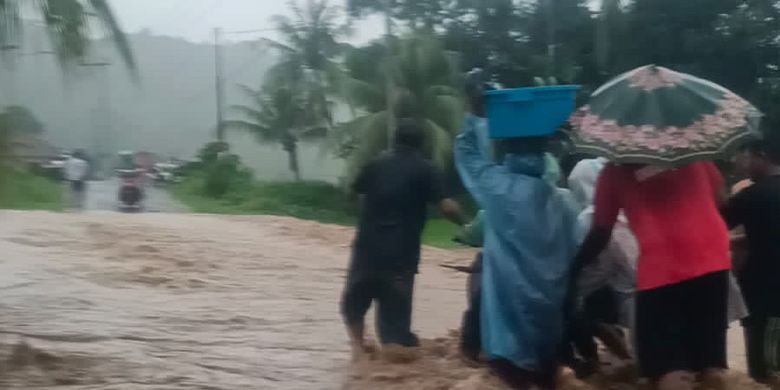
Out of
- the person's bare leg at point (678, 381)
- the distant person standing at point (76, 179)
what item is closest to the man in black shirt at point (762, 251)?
the person's bare leg at point (678, 381)

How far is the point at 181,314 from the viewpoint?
8.71 metres

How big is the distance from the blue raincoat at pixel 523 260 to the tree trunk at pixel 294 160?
29.7 meters

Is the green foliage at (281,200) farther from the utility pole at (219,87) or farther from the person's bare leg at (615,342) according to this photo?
the person's bare leg at (615,342)

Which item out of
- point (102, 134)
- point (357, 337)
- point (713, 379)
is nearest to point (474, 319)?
point (357, 337)

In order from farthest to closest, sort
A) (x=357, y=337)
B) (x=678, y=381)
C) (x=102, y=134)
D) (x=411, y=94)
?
(x=411, y=94) < (x=102, y=134) < (x=357, y=337) < (x=678, y=381)

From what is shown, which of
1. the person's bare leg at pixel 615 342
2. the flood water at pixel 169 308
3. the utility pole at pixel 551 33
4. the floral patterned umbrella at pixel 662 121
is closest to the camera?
the floral patterned umbrella at pixel 662 121

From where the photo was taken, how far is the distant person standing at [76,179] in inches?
878

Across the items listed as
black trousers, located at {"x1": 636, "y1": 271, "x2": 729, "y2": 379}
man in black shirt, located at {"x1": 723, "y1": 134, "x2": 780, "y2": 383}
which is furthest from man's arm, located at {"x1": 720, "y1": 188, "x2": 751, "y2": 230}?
black trousers, located at {"x1": 636, "y1": 271, "x2": 729, "y2": 379}

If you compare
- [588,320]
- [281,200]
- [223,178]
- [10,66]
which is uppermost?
[10,66]

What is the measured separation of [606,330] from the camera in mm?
6215

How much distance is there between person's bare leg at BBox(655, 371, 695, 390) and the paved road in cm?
1865

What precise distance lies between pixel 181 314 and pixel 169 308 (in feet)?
1.11

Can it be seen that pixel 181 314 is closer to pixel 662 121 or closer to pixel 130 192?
pixel 662 121

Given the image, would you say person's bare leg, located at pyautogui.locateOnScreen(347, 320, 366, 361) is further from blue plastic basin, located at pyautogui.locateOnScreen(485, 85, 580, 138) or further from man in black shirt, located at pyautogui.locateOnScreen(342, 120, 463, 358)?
blue plastic basin, located at pyautogui.locateOnScreen(485, 85, 580, 138)
